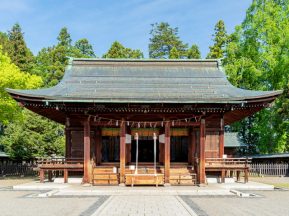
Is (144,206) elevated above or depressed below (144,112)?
below

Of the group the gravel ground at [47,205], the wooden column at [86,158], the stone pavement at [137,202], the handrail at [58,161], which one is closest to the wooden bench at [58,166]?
the handrail at [58,161]

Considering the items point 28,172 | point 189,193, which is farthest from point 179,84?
point 28,172

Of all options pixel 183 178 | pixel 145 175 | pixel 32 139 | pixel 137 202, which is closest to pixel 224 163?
pixel 183 178

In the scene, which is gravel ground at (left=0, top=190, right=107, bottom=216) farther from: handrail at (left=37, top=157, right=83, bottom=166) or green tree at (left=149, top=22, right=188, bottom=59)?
green tree at (left=149, top=22, right=188, bottom=59)

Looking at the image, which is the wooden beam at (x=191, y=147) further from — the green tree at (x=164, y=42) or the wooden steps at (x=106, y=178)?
the green tree at (x=164, y=42)

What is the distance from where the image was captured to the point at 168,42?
6612cm

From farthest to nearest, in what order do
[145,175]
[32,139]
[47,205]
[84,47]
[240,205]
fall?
[84,47]
[32,139]
[145,175]
[240,205]
[47,205]

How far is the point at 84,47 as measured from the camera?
60.4 metres

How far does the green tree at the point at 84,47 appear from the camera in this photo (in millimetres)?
59969

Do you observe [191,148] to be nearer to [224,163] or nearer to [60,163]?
[224,163]

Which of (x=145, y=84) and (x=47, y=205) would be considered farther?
(x=145, y=84)

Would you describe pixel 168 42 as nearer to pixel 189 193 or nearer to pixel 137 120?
pixel 137 120

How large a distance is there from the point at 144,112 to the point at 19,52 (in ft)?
116

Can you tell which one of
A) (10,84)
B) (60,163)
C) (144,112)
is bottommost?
(60,163)
